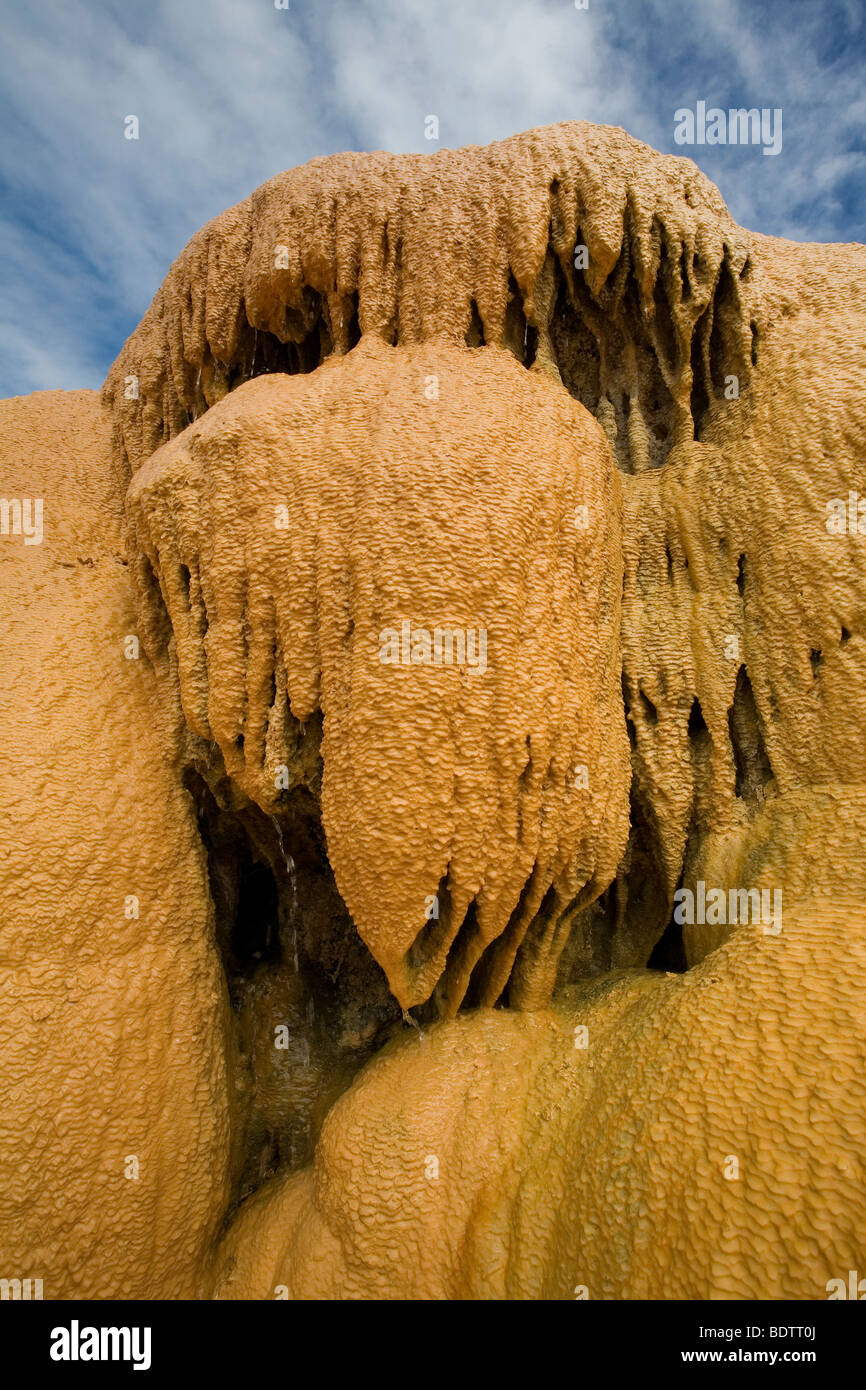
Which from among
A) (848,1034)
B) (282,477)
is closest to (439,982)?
(848,1034)

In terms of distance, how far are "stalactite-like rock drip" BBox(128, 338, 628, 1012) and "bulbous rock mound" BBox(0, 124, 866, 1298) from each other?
17mm

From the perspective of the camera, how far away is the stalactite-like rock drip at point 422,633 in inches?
93.6

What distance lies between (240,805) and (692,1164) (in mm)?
2218

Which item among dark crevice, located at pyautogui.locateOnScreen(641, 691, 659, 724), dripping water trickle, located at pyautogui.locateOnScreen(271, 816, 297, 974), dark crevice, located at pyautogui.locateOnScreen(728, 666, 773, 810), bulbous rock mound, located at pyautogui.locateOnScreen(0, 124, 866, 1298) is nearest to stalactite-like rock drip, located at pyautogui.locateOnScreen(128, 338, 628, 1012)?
bulbous rock mound, located at pyautogui.locateOnScreen(0, 124, 866, 1298)

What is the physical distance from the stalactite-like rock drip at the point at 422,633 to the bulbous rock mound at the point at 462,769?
0.06ft

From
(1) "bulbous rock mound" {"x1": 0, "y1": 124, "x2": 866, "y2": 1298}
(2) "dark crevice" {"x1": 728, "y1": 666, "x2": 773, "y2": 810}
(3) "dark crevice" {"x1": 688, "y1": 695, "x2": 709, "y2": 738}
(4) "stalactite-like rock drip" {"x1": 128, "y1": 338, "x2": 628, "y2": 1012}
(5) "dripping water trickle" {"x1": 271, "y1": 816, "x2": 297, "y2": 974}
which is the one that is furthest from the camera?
(5) "dripping water trickle" {"x1": 271, "y1": 816, "x2": 297, "y2": 974}

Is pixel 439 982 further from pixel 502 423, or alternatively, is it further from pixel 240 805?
pixel 502 423

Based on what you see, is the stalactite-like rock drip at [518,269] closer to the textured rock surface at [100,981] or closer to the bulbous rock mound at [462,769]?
the bulbous rock mound at [462,769]

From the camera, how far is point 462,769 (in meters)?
2.38

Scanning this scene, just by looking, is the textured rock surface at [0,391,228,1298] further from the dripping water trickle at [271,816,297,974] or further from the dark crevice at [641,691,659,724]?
the dark crevice at [641,691,659,724]


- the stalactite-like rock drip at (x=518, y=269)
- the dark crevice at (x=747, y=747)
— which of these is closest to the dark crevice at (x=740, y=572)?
the dark crevice at (x=747, y=747)

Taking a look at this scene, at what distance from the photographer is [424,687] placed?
7.70 feet

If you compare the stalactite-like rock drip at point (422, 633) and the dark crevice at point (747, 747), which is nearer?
the stalactite-like rock drip at point (422, 633)

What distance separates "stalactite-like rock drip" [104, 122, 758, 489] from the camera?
3172 millimetres
